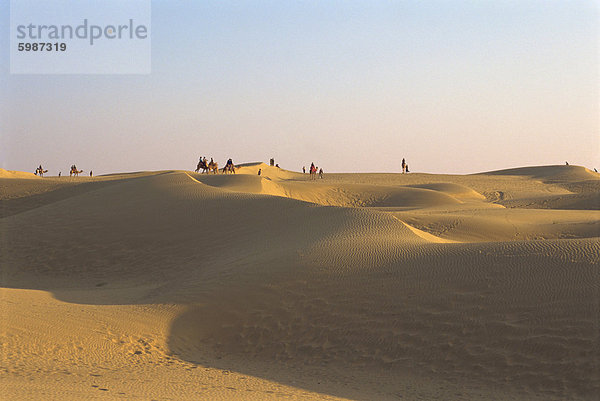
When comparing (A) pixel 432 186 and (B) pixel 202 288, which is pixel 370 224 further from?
(A) pixel 432 186

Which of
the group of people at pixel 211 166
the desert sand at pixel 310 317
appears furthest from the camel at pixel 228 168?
the desert sand at pixel 310 317

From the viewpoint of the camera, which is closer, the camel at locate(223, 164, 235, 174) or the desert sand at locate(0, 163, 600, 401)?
the desert sand at locate(0, 163, 600, 401)

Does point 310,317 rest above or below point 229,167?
below

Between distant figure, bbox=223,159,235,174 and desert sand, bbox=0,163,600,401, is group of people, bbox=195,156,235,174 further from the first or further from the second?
desert sand, bbox=0,163,600,401

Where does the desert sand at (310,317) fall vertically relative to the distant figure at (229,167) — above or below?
below

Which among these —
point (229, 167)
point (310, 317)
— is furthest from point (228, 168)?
point (310, 317)

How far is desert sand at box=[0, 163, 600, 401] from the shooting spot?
8273 mm

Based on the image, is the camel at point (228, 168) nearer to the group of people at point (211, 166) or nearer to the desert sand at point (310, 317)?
the group of people at point (211, 166)

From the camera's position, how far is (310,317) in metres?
10.5

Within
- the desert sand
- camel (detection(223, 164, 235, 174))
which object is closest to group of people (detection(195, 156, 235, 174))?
camel (detection(223, 164, 235, 174))

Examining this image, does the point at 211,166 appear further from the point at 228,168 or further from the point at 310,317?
the point at 310,317

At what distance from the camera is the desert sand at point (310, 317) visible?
8.27 metres

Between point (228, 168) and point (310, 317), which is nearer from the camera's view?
point (310, 317)

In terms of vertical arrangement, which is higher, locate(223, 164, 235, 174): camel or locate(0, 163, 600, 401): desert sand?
locate(223, 164, 235, 174): camel
